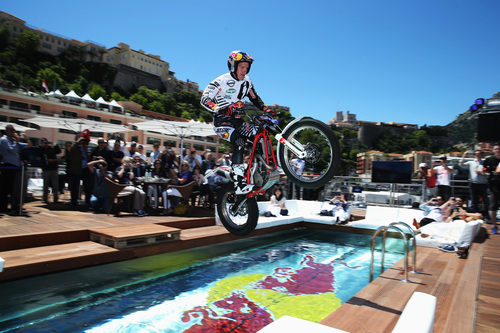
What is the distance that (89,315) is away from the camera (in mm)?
5375

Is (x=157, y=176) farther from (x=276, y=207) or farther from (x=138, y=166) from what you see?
(x=276, y=207)

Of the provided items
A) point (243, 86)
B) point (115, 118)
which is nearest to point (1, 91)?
point (115, 118)

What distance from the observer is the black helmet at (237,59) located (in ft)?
8.77

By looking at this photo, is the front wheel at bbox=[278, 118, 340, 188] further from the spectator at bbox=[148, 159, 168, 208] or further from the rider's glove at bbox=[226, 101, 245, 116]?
the spectator at bbox=[148, 159, 168, 208]

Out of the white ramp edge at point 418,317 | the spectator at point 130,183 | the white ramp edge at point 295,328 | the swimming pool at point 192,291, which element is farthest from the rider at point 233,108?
the spectator at point 130,183

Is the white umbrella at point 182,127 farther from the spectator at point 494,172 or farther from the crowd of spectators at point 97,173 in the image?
the spectator at point 494,172

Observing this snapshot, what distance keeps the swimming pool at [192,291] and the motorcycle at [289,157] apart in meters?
3.97

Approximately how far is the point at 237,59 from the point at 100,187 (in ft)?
23.1

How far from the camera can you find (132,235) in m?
6.30

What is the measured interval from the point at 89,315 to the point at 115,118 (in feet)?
200

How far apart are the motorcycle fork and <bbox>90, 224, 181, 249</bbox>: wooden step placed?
477 centimetres

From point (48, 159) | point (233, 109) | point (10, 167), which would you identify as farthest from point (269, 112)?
point (48, 159)

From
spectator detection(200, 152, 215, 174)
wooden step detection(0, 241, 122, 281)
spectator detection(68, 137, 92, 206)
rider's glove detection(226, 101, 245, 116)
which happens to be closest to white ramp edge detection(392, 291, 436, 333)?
rider's glove detection(226, 101, 245, 116)

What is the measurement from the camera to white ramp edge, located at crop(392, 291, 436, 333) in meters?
1.41
